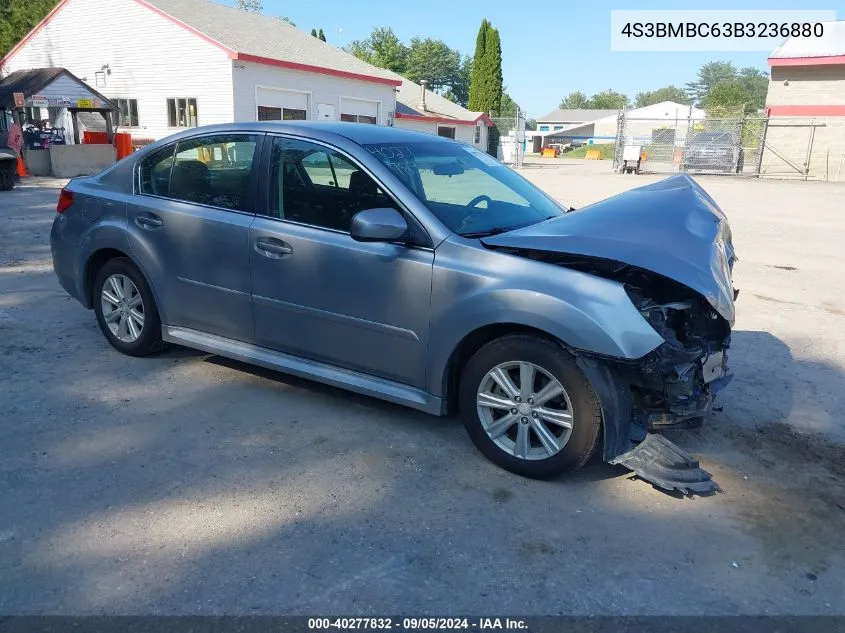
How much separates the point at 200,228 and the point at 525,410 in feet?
8.02

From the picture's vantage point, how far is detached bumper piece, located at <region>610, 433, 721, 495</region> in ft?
10.9

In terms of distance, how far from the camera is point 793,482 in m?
3.65

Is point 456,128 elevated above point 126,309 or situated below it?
above

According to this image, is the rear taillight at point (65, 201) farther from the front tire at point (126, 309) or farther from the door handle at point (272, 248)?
the door handle at point (272, 248)

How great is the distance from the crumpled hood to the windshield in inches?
15.2

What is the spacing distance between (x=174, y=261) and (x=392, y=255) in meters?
1.74

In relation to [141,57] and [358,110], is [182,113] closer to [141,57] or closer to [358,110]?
[141,57]

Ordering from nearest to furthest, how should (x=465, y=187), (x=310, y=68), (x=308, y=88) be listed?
(x=465, y=187) < (x=310, y=68) < (x=308, y=88)

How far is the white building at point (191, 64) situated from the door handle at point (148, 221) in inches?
853

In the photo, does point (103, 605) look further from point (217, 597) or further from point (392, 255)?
point (392, 255)

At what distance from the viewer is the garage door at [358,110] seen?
30.9 meters

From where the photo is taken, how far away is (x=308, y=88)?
28.3m

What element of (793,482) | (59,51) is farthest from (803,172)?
(59,51)

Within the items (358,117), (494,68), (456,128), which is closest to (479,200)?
(358,117)
